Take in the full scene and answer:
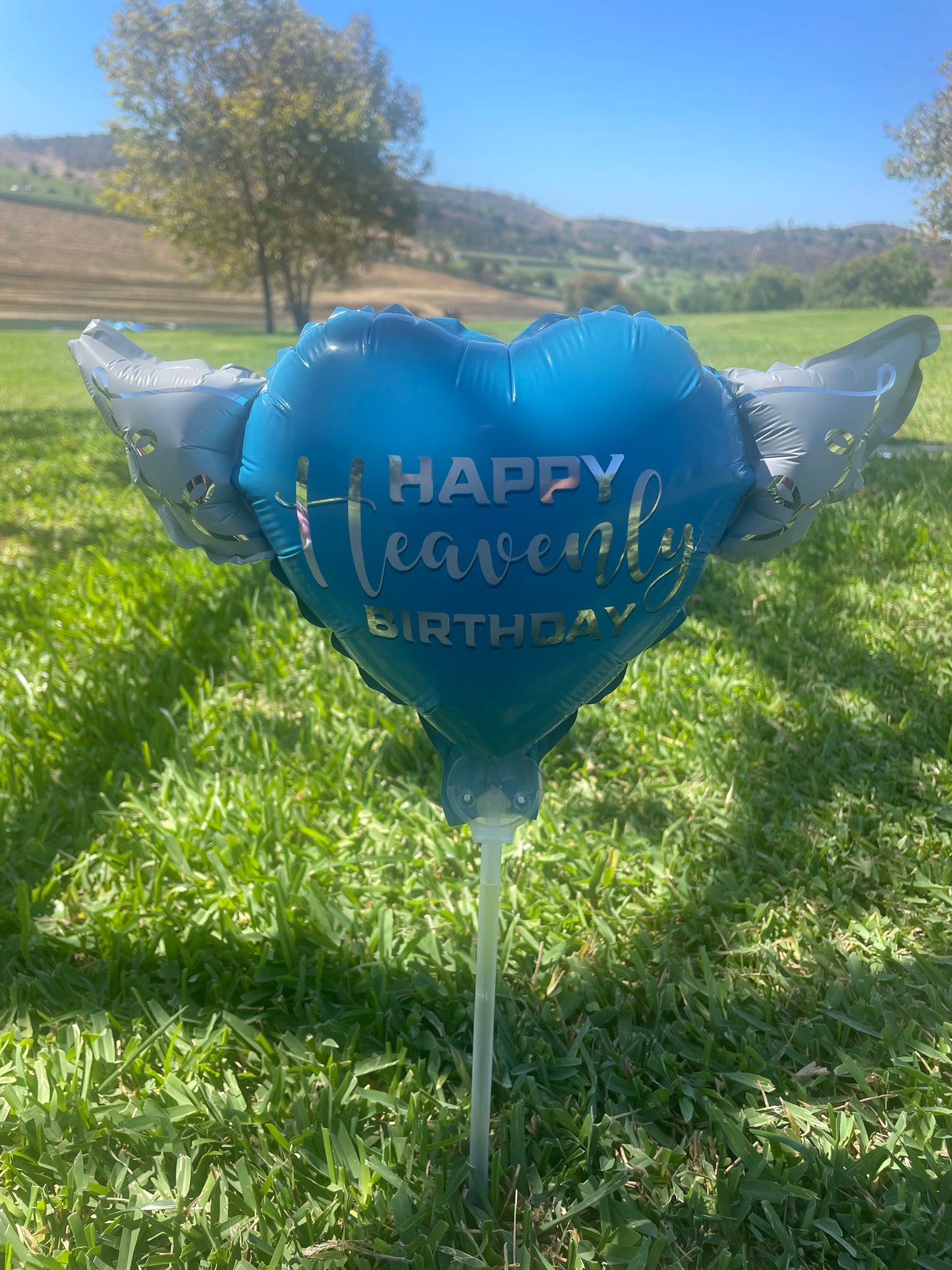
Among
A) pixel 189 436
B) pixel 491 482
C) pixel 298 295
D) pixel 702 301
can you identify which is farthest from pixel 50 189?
pixel 491 482

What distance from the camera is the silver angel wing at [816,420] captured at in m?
0.74

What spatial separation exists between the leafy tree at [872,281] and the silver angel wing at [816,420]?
2.97 meters

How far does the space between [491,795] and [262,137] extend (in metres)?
4.37

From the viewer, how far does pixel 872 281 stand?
3.29 meters

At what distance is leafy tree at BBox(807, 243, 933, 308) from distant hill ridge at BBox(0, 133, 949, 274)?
46mm

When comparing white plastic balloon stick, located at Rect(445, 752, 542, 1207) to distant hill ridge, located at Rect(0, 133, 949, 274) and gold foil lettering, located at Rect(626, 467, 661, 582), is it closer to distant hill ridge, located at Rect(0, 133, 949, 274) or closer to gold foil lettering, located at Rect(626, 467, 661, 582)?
gold foil lettering, located at Rect(626, 467, 661, 582)

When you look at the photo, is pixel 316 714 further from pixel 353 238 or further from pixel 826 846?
pixel 353 238

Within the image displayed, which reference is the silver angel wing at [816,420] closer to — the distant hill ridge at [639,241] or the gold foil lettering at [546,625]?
the gold foil lettering at [546,625]

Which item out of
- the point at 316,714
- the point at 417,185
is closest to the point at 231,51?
the point at 417,185

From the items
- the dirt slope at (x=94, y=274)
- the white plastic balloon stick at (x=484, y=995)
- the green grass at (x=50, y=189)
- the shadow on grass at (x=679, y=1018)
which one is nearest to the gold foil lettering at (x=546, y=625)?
the white plastic balloon stick at (x=484, y=995)

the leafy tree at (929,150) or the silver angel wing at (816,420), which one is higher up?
the leafy tree at (929,150)

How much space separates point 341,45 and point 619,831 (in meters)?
3.82

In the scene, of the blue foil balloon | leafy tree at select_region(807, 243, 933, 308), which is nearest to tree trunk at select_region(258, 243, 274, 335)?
leafy tree at select_region(807, 243, 933, 308)

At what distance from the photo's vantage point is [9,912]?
1399 mm
